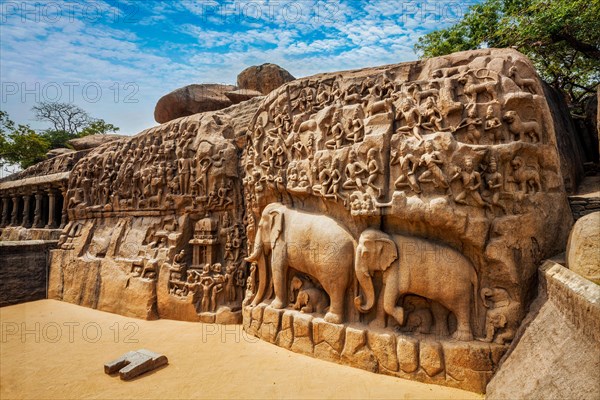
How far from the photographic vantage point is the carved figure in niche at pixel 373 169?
5273mm

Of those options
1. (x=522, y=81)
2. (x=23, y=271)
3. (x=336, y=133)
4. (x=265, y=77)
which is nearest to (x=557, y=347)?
(x=522, y=81)

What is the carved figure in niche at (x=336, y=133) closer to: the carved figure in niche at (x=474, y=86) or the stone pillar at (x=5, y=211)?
the carved figure in niche at (x=474, y=86)

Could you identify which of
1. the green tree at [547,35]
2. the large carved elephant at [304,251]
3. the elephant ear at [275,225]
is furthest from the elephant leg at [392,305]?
the green tree at [547,35]

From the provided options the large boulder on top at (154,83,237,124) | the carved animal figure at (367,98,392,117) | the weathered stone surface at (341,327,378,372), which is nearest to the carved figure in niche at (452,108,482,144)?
the carved animal figure at (367,98,392,117)

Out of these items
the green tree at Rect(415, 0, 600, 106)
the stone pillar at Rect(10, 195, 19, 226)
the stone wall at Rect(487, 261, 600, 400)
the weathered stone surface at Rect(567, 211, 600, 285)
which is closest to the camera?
the stone wall at Rect(487, 261, 600, 400)

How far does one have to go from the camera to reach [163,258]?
8430mm

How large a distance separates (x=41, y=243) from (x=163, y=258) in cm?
564

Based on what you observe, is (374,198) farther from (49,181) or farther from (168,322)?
(49,181)

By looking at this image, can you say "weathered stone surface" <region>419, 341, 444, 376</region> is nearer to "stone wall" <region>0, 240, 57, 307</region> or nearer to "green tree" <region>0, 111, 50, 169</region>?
"stone wall" <region>0, 240, 57, 307</region>

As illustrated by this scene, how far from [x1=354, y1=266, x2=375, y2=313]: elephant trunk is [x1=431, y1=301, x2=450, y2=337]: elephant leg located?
910 mm

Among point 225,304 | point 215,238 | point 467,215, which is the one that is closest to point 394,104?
point 467,215

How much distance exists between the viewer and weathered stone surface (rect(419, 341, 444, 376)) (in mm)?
4691

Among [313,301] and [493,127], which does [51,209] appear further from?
[493,127]

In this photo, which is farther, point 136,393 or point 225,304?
point 225,304
